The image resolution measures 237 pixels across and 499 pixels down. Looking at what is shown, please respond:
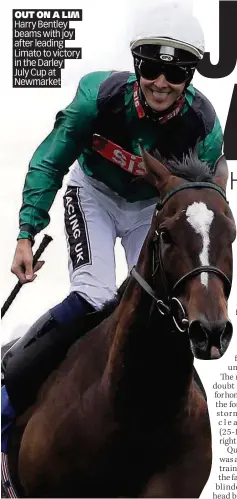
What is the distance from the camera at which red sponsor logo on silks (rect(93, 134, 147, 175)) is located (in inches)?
117

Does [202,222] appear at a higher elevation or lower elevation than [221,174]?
lower

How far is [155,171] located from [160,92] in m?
0.37

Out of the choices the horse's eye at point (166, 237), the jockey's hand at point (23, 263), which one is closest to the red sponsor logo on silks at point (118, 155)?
the jockey's hand at point (23, 263)

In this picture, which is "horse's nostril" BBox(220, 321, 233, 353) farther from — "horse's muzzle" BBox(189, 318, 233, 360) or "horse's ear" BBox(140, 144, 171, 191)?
"horse's ear" BBox(140, 144, 171, 191)

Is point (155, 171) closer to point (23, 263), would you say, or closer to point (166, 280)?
point (166, 280)

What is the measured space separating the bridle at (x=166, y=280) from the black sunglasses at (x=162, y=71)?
1.57 ft

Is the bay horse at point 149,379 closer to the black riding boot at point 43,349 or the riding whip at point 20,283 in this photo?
the black riding boot at point 43,349

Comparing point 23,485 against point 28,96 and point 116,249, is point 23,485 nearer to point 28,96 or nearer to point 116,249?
point 116,249

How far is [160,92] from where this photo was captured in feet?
9.28

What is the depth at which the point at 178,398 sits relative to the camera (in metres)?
2.60

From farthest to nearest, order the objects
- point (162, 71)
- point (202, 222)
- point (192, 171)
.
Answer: point (162, 71) < point (192, 171) < point (202, 222)

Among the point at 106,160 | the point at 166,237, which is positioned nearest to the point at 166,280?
the point at 166,237

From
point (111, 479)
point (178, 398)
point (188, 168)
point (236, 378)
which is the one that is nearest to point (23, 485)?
point (111, 479)

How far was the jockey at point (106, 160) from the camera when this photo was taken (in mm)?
2812
